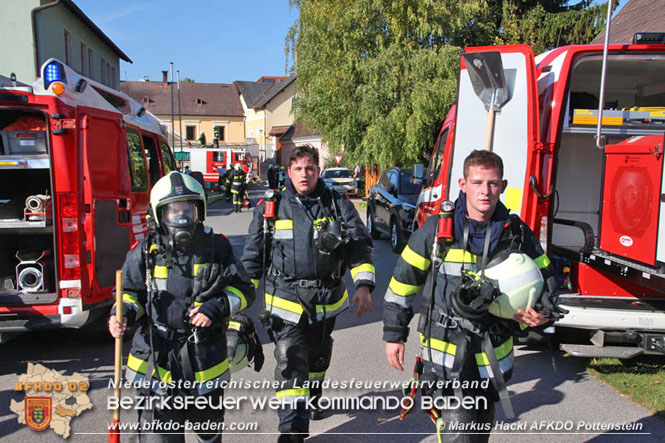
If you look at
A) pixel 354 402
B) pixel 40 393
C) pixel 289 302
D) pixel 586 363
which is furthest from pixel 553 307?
pixel 40 393

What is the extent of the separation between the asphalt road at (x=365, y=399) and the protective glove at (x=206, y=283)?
2.74ft

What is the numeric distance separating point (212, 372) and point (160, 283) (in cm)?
54

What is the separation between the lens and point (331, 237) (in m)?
3.33

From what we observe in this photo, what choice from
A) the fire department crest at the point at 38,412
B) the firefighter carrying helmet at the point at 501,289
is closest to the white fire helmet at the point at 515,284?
the firefighter carrying helmet at the point at 501,289

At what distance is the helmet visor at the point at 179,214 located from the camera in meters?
2.63

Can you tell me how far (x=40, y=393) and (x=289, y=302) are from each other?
7.91 feet

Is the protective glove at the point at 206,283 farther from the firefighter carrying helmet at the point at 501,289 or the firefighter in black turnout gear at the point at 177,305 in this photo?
the firefighter carrying helmet at the point at 501,289

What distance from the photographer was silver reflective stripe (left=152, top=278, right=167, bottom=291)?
2680 millimetres

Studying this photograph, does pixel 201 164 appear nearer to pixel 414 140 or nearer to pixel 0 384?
pixel 414 140

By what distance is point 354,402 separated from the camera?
4305 mm

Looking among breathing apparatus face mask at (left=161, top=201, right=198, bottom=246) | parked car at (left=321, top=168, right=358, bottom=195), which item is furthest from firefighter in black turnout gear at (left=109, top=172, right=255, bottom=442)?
parked car at (left=321, top=168, right=358, bottom=195)

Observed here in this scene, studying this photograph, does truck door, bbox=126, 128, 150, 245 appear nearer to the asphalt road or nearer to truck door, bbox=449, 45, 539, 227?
the asphalt road

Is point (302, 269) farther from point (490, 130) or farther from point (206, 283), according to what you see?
point (490, 130)

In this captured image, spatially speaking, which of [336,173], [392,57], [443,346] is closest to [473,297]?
[443,346]
